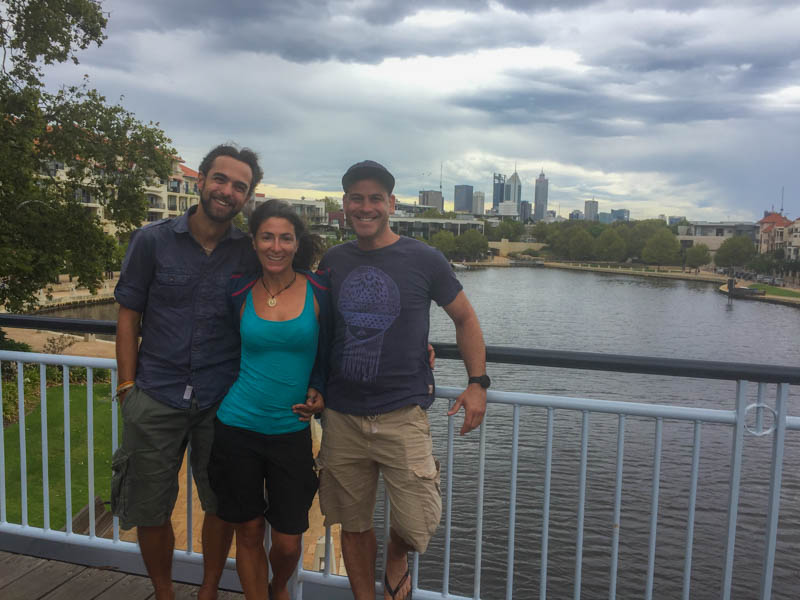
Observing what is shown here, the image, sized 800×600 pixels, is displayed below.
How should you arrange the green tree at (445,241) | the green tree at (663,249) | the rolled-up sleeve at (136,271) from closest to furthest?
the rolled-up sleeve at (136,271), the green tree at (445,241), the green tree at (663,249)

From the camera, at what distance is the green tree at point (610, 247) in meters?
119

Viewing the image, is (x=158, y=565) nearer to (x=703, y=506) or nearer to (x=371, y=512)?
(x=371, y=512)

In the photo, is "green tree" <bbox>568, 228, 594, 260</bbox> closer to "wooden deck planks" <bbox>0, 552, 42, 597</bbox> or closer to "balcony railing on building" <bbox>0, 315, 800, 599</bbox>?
"balcony railing on building" <bbox>0, 315, 800, 599</bbox>

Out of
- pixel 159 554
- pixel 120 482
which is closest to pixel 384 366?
pixel 120 482

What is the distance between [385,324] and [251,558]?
0.94 m

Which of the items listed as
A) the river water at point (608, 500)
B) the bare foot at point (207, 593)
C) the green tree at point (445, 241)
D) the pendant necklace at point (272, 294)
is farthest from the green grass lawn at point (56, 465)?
the green tree at point (445, 241)

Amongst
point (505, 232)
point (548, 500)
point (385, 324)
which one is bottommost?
point (548, 500)

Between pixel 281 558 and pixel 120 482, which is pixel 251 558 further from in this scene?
pixel 120 482

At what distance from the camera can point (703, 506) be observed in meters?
15.0

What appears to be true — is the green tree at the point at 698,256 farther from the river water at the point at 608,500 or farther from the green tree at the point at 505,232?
the river water at the point at 608,500

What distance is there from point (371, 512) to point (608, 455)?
640 inches

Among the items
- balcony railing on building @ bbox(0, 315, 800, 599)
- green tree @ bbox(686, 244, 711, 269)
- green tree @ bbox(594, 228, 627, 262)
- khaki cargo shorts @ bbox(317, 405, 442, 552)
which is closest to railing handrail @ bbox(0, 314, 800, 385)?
balcony railing on building @ bbox(0, 315, 800, 599)

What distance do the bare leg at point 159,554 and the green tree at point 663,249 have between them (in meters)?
117

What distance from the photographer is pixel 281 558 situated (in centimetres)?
214
